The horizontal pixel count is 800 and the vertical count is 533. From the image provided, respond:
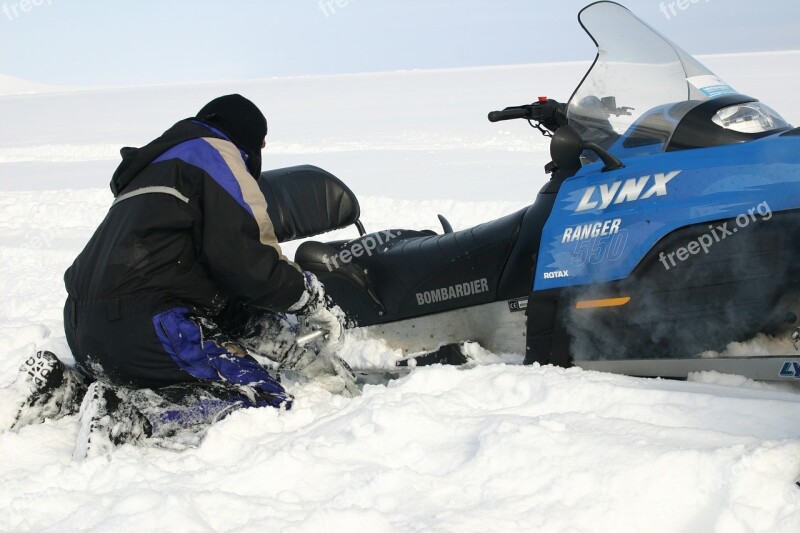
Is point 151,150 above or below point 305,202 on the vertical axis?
above

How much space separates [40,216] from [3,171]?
196 inches

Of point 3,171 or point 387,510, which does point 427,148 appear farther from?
point 387,510

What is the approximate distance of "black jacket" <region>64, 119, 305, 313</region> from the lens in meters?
2.77

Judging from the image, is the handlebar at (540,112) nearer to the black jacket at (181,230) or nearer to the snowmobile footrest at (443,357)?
the snowmobile footrest at (443,357)

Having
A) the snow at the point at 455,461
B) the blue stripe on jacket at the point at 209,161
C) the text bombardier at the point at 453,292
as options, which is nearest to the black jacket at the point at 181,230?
the blue stripe on jacket at the point at 209,161

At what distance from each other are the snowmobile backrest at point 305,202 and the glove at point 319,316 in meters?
0.45

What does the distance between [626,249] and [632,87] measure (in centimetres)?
67

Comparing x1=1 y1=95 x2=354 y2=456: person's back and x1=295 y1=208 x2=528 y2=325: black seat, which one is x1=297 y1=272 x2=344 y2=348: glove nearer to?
x1=1 y1=95 x2=354 y2=456: person's back

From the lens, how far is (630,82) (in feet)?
9.65

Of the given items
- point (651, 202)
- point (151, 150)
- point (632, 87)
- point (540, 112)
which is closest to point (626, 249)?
point (651, 202)

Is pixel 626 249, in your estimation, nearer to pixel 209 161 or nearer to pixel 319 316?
pixel 319 316

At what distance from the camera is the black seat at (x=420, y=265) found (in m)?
3.09
